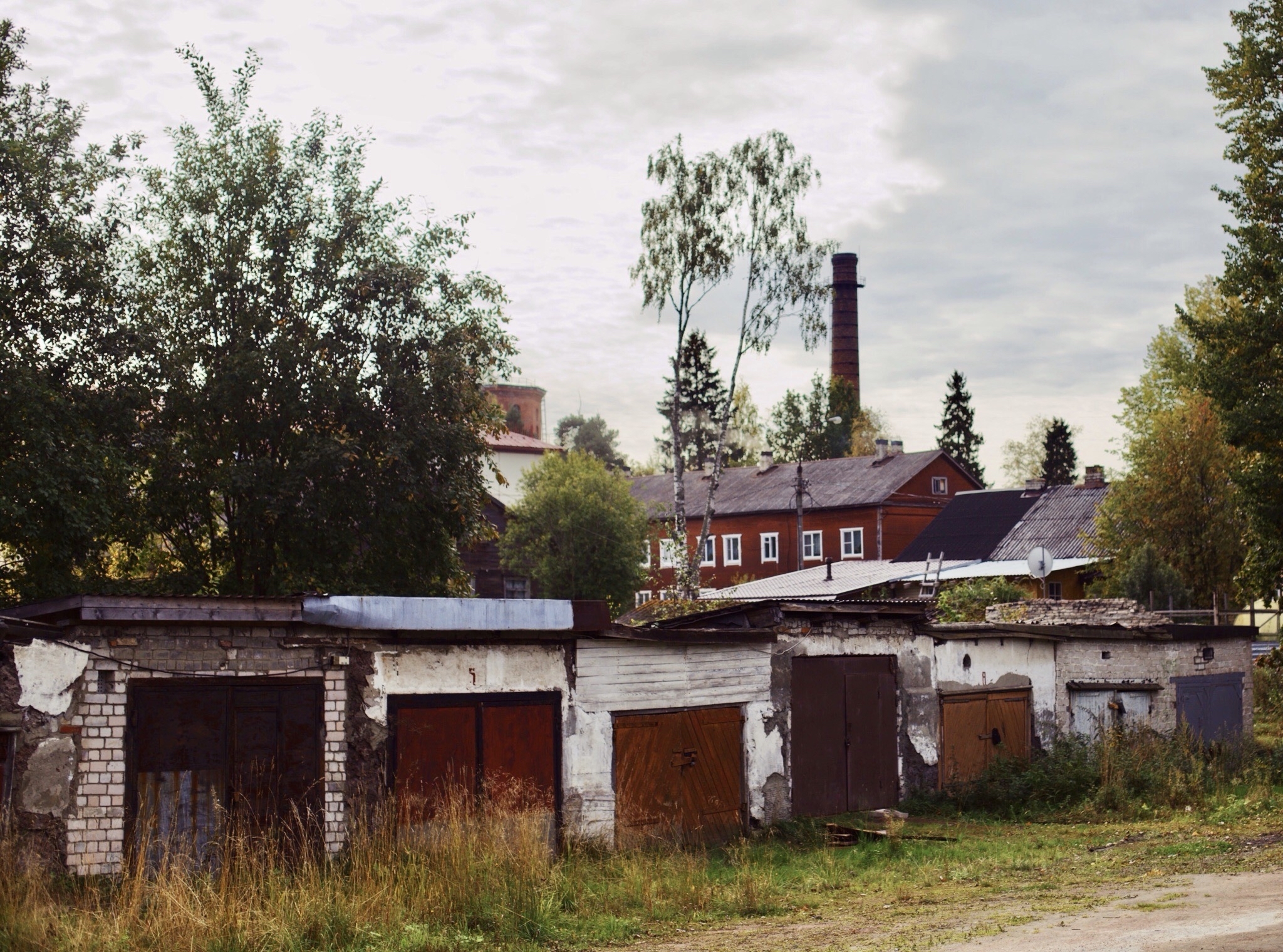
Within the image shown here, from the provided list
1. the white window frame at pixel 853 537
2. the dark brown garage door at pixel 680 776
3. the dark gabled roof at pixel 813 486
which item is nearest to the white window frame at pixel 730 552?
the dark gabled roof at pixel 813 486

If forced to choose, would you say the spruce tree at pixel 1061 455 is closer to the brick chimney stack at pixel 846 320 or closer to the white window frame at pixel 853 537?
the brick chimney stack at pixel 846 320

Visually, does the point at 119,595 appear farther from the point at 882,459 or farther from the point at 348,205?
the point at 882,459

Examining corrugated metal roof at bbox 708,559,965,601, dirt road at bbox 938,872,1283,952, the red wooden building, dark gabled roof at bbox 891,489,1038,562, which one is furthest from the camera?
the red wooden building

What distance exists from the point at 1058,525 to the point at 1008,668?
26.6m

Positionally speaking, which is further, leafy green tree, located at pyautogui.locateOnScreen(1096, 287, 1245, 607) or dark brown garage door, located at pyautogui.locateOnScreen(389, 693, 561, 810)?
leafy green tree, located at pyautogui.locateOnScreen(1096, 287, 1245, 607)

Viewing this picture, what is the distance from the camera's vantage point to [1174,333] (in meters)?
49.3

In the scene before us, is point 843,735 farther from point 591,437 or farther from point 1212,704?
point 591,437

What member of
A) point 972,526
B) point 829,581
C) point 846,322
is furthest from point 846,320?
point 829,581

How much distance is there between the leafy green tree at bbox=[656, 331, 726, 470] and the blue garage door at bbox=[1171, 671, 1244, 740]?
50990 millimetres

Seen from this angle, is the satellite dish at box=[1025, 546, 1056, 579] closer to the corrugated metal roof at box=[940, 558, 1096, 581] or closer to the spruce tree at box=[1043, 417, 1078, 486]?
the corrugated metal roof at box=[940, 558, 1096, 581]

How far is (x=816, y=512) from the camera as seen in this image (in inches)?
2200

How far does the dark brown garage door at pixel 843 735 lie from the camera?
16.7 metres

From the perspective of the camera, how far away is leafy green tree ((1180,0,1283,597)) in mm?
23656

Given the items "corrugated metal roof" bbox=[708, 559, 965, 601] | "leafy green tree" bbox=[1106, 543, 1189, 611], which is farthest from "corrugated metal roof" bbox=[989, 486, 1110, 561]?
"leafy green tree" bbox=[1106, 543, 1189, 611]
